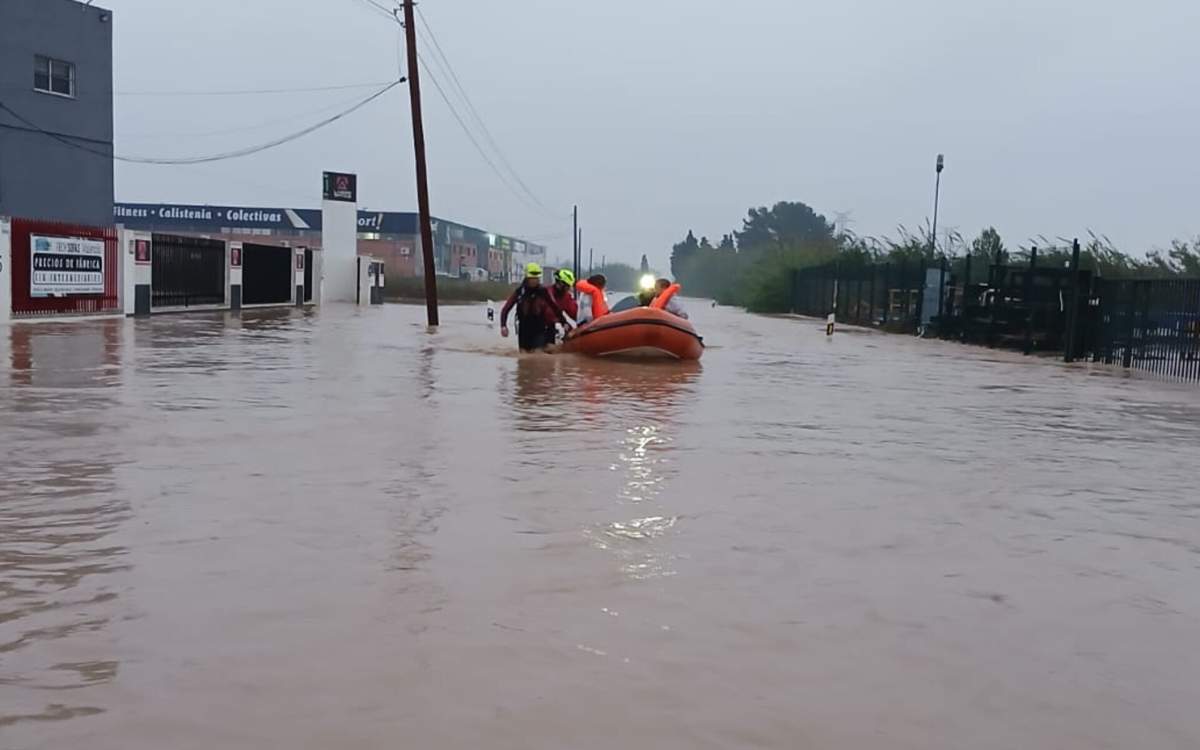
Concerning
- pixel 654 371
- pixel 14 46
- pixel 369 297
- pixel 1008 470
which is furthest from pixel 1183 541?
pixel 369 297

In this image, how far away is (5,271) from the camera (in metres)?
22.0

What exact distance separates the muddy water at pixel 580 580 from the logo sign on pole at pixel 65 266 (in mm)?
13534

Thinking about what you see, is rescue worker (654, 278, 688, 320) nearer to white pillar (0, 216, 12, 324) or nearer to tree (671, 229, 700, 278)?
white pillar (0, 216, 12, 324)

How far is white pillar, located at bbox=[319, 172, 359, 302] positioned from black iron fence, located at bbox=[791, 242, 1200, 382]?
21.8 metres

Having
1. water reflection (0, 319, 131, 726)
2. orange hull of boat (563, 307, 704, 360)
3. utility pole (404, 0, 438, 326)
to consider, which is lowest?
water reflection (0, 319, 131, 726)

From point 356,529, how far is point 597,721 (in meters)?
2.70

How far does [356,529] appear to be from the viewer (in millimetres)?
5941

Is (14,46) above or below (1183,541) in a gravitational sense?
above

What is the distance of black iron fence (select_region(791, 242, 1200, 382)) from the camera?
772 inches

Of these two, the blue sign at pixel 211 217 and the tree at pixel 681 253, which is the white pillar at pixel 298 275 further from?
the tree at pixel 681 253

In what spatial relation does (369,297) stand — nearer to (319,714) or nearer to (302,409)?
(302,409)

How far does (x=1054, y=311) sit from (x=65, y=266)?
21612 mm

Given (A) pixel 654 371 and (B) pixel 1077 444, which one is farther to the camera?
(A) pixel 654 371

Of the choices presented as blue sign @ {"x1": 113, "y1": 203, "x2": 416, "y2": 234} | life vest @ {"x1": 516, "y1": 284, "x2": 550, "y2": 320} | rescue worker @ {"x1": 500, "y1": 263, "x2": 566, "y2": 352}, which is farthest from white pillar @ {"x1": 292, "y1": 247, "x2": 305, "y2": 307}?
blue sign @ {"x1": 113, "y1": 203, "x2": 416, "y2": 234}
